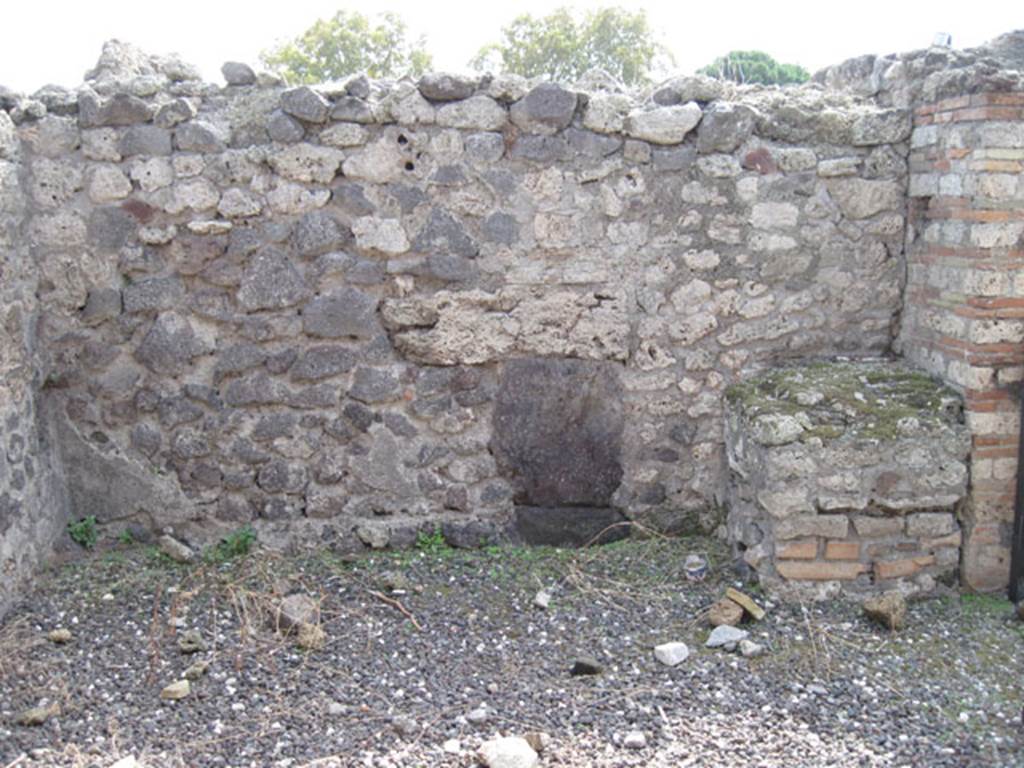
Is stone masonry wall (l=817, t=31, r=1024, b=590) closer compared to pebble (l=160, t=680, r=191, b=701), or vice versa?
pebble (l=160, t=680, r=191, b=701)

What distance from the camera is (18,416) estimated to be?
12.6 ft

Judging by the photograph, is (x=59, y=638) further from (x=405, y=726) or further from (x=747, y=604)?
(x=747, y=604)

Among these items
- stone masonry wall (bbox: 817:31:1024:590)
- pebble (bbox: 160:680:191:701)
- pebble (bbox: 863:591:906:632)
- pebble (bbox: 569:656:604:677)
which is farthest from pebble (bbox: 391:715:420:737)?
stone masonry wall (bbox: 817:31:1024:590)

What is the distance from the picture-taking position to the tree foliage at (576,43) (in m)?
20.7

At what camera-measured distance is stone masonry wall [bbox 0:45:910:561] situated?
4027mm

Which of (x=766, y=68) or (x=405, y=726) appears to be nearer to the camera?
(x=405, y=726)

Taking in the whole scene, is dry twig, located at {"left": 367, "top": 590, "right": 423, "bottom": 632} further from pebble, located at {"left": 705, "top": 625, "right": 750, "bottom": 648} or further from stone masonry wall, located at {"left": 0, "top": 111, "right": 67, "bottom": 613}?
stone masonry wall, located at {"left": 0, "top": 111, "right": 67, "bottom": 613}

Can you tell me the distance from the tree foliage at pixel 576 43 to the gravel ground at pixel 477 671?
18122mm

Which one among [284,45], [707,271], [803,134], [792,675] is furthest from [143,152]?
[284,45]

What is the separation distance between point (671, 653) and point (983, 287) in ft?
5.92

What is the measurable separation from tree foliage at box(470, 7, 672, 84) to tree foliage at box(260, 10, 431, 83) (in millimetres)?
1632

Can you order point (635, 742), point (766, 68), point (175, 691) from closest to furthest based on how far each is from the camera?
1. point (635, 742)
2. point (175, 691)
3. point (766, 68)

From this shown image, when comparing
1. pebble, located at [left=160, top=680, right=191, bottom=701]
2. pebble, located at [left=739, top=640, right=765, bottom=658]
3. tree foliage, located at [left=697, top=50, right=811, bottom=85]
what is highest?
tree foliage, located at [left=697, top=50, right=811, bottom=85]

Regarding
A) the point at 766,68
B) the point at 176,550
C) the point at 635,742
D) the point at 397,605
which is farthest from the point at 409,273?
the point at 766,68
